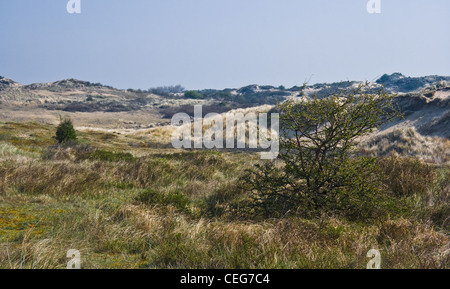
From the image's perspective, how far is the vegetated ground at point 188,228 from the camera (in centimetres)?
358

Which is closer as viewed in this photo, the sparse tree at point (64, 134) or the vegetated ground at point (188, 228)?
the vegetated ground at point (188, 228)

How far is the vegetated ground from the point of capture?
3578mm

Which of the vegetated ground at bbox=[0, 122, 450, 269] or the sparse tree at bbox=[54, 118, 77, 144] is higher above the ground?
the sparse tree at bbox=[54, 118, 77, 144]

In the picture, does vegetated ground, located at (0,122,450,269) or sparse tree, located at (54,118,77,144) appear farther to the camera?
sparse tree, located at (54,118,77,144)

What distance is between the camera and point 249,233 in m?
4.36

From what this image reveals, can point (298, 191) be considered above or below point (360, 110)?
below

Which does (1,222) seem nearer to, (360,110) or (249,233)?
(249,233)

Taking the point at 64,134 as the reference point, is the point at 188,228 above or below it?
below

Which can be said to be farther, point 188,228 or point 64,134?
point 64,134

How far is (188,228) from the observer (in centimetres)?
473
